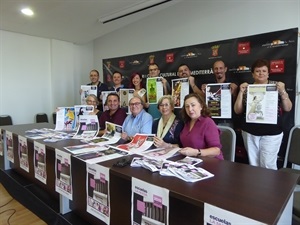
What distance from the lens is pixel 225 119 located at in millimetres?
2867

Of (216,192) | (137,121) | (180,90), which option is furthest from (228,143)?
(216,192)

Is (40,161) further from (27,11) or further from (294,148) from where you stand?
(27,11)

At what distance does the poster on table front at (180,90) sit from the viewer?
115 inches

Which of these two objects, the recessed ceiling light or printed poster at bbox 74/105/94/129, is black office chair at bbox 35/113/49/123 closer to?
the recessed ceiling light

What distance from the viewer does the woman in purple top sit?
167 cm

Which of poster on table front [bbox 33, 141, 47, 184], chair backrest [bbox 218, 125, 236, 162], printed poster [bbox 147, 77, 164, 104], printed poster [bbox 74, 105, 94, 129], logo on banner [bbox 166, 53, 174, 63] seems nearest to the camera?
poster on table front [bbox 33, 141, 47, 184]

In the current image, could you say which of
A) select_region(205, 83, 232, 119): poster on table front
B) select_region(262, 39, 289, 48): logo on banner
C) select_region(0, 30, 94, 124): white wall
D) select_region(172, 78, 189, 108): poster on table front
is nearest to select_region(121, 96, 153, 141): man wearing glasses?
select_region(172, 78, 189, 108): poster on table front

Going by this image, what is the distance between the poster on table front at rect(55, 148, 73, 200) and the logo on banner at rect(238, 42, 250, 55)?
2610mm

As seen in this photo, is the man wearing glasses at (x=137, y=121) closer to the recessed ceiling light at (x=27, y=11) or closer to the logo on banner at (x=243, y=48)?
the logo on banner at (x=243, y=48)

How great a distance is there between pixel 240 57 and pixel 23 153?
2.84 metres

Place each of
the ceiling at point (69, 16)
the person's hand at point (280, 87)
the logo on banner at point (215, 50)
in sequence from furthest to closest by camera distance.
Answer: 1. the ceiling at point (69, 16)
2. the logo on banner at point (215, 50)
3. the person's hand at point (280, 87)

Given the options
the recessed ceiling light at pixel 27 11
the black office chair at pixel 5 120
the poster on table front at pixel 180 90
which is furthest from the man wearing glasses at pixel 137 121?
the black office chair at pixel 5 120

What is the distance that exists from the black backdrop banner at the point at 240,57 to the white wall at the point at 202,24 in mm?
254

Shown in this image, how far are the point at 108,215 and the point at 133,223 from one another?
0.22 metres
